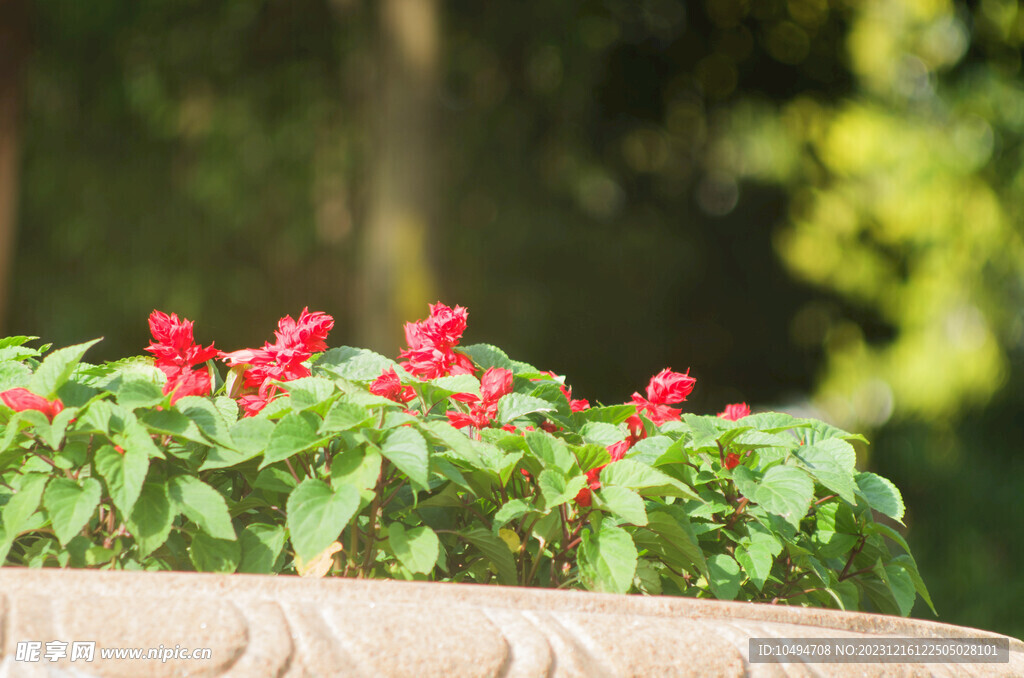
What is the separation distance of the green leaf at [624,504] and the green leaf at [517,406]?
0.23 metres

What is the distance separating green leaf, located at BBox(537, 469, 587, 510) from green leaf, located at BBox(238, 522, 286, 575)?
14.4 inches

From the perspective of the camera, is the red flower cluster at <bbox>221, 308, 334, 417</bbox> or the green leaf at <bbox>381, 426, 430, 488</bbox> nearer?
the green leaf at <bbox>381, 426, 430, 488</bbox>

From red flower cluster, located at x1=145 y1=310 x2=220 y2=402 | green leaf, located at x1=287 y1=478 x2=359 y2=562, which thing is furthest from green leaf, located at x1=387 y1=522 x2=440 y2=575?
red flower cluster, located at x1=145 y1=310 x2=220 y2=402

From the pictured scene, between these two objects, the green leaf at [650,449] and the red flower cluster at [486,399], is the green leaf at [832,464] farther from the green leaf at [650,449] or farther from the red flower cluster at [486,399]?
the red flower cluster at [486,399]

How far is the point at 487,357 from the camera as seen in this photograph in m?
1.76

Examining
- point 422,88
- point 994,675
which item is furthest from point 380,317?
point 994,675

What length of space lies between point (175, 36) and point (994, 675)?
9148 millimetres

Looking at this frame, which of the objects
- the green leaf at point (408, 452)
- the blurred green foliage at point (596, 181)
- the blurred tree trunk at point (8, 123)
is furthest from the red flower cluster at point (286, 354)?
the blurred tree trunk at point (8, 123)

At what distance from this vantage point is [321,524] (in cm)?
118

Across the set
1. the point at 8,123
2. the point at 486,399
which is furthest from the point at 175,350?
the point at 8,123

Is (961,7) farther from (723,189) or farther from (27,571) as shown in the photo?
(27,571)

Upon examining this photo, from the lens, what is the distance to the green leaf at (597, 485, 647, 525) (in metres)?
1.26

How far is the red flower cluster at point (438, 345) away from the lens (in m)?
1.61

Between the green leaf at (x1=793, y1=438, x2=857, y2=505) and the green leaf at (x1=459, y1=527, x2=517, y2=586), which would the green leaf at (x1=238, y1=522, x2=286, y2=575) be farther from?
the green leaf at (x1=793, y1=438, x2=857, y2=505)
